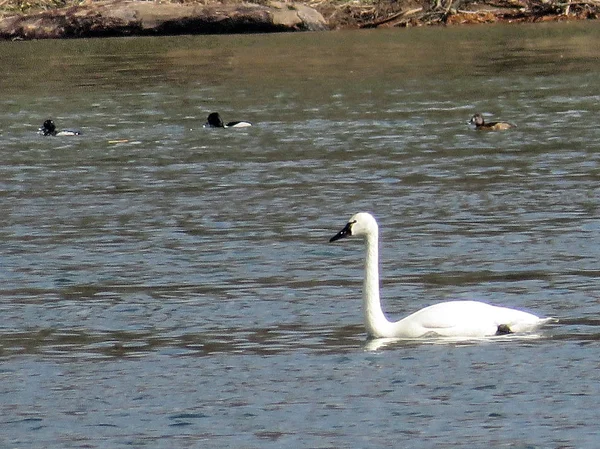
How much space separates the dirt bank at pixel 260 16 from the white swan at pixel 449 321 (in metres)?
37.2

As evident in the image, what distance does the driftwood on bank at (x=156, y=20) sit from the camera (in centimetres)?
4712

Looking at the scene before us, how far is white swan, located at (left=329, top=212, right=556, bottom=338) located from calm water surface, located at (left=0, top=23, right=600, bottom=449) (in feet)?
0.42

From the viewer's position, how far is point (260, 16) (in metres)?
47.0

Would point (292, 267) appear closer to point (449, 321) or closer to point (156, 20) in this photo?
point (449, 321)

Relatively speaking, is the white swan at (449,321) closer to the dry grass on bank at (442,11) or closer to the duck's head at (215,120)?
the duck's head at (215,120)

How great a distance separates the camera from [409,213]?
1552cm

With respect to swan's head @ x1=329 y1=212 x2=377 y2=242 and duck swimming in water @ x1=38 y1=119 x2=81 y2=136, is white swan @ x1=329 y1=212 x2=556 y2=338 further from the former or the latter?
duck swimming in water @ x1=38 y1=119 x2=81 y2=136

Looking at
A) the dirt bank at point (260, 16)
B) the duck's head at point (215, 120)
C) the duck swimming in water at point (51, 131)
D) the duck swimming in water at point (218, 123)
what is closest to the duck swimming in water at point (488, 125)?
the duck swimming in water at point (218, 123)

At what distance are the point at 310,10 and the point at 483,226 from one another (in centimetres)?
3339

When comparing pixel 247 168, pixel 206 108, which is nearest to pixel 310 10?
pixel 206 108

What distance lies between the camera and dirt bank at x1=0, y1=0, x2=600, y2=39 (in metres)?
47.2

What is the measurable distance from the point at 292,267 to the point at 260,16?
114 feet

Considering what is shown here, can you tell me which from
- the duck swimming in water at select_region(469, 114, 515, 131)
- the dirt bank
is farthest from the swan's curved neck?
the dirt bank

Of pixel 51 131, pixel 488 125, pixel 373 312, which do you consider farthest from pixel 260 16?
pixel 373 312
